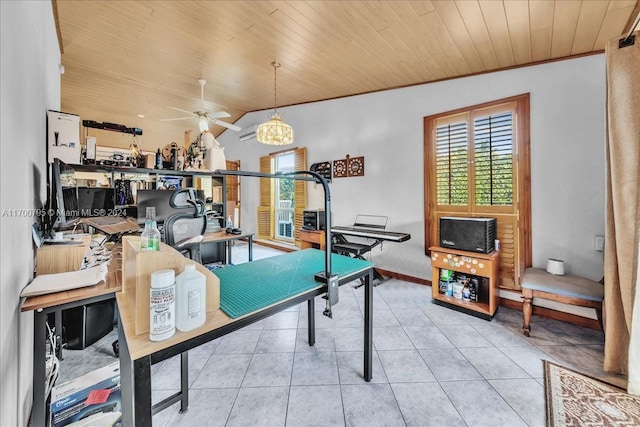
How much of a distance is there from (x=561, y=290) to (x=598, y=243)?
0.68 meters

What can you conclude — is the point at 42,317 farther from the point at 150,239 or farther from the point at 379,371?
the point at 379,371

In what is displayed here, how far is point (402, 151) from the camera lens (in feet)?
11.6

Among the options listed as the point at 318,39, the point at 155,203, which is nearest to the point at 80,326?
the point at 155,203

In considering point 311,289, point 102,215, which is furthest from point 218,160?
point 102,215

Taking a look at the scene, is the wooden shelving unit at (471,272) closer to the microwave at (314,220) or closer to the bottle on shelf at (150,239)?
the microwave at (314,220)

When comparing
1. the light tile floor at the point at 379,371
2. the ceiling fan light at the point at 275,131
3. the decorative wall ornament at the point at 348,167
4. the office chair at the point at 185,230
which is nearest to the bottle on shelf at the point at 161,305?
the office chair at the point at 185,230

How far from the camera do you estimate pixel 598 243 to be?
2260 mm

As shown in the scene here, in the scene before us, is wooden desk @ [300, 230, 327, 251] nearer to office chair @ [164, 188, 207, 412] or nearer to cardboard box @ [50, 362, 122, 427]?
office chair @ [164, 188, 207, 412]

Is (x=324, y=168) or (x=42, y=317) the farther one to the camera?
(x=324, y=168)

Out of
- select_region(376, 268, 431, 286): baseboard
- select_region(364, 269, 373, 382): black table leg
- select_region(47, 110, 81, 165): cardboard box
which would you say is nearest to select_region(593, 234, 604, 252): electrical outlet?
select_region(376, 268, 431, 286): baseboard

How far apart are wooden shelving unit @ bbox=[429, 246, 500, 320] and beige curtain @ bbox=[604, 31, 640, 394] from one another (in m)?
0.81

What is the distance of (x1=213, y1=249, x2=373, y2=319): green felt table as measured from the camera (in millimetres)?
1023

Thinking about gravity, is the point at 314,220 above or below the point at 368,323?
above

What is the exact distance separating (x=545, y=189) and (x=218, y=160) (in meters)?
3.03
